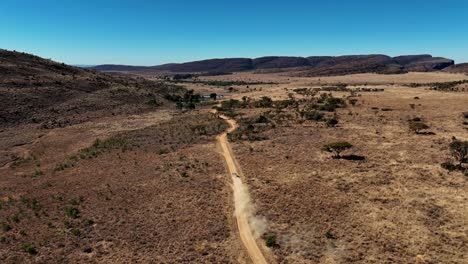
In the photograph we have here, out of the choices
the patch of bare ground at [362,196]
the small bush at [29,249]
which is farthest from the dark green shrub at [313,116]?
the small bush at [29,249]

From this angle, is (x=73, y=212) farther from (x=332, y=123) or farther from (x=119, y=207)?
(x=332, y=123)

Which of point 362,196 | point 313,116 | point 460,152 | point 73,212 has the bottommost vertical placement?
point 73,212

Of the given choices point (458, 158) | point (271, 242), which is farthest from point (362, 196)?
point (458, 158)

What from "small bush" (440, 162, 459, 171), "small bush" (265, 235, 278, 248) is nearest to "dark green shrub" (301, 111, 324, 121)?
"small bush" (440, 162, 459, 171)

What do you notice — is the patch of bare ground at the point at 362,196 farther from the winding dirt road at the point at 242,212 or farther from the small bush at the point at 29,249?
the small bush at the point at 29,249

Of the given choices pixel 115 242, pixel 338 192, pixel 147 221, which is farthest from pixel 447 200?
pixel 115 242

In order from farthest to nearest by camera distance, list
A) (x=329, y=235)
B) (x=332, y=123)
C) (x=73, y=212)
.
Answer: (x=332, y=123) < (x=73, y=212) < (x=329, y=235)
